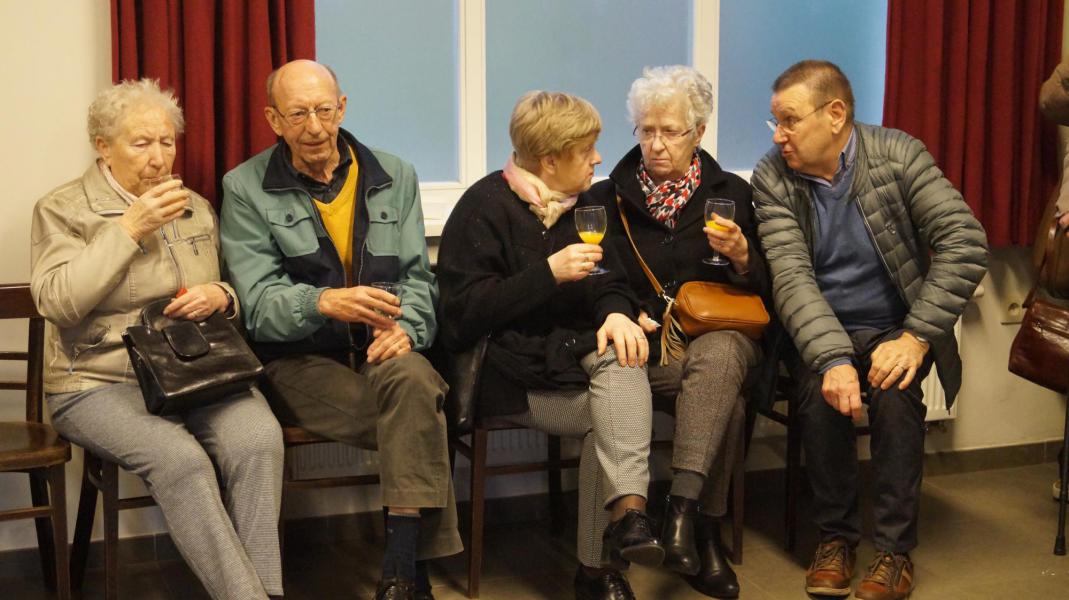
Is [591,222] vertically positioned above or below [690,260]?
above

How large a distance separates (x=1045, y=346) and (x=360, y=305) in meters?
1.98

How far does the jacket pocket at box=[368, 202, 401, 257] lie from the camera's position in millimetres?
2941

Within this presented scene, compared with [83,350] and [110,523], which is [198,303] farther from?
[110,523]

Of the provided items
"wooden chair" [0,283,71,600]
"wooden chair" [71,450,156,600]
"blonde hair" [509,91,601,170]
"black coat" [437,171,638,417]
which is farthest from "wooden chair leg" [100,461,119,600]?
"blonde hair" [509,91,601,170]

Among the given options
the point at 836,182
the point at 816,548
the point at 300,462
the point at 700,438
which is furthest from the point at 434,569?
the point at 836,182

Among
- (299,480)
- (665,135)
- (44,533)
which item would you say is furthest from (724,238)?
(44,533)

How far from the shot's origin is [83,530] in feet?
9.64

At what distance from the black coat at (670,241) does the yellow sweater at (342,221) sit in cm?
62

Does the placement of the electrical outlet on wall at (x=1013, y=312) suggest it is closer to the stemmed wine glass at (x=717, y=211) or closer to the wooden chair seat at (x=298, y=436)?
the stemmed wine glass at (x=717, y=211)

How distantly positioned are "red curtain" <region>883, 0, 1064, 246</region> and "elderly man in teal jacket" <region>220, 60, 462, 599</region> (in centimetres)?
169

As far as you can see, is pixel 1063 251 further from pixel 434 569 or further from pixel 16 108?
pixel 16 108

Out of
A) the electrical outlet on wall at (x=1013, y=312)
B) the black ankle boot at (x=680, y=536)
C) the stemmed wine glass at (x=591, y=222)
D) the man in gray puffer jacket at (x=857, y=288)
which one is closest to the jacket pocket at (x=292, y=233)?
the stemmed wine glass at (x=591, y=222)

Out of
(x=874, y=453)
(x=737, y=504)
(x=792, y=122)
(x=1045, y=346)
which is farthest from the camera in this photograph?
(x=1045, y=346)

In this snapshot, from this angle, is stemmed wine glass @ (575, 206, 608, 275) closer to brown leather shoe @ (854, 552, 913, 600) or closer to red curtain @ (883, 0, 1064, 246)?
brown leather shoe @ (854, 552, 913, 600)
